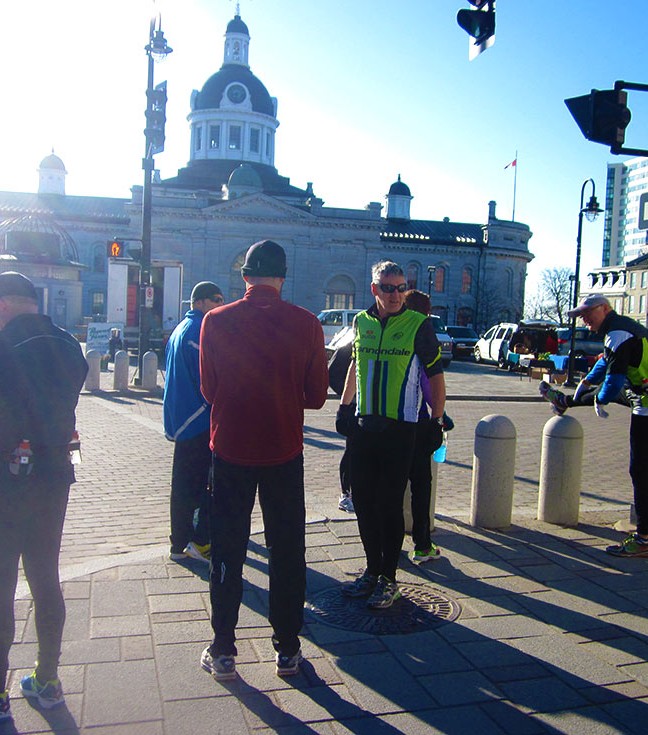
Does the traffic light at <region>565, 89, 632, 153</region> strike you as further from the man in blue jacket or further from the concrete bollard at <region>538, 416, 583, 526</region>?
the man in blue jacket

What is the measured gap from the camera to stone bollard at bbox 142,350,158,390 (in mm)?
18031

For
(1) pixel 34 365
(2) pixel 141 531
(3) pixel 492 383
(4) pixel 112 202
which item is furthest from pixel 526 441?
(4) pixel 112 202

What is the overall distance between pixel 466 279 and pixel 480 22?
2956 inches

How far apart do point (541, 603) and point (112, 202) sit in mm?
84985

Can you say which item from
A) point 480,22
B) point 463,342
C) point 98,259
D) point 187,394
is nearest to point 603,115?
point 480,22

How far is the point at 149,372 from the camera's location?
59.4 ft

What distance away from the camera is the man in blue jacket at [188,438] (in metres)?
5.31

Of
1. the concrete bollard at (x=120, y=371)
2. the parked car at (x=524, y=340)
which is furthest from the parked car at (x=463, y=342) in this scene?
the concrete bollard at (x=120, y=371)

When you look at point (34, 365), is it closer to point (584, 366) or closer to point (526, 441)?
point (526, 441)

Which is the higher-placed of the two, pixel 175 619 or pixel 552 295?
pixel 552 295

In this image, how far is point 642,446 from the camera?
18.2 feet

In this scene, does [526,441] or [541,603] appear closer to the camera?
[541,603]

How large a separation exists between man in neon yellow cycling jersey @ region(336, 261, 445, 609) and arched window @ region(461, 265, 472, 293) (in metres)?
77.1

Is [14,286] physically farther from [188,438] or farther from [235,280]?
[235,280]
